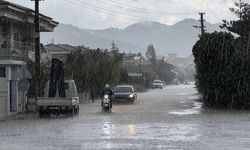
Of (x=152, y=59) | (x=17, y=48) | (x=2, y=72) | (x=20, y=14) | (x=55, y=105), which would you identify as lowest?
(x=55, y=105)

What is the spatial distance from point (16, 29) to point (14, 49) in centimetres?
419

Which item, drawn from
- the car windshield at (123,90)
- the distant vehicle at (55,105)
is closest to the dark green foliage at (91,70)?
the car windshield at (123,90)

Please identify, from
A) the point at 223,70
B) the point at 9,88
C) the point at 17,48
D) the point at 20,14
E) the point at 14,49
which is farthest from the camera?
the point at 17,48

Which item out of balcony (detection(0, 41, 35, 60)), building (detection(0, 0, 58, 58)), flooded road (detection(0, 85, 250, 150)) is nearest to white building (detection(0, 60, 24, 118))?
building (detection(0, 0, 58, 58))

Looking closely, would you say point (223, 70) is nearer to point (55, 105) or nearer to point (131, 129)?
A: point (55, 105)

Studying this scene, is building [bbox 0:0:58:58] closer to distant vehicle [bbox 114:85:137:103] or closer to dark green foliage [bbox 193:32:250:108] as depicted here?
distant vehicle [bbox 114:85:137:103]

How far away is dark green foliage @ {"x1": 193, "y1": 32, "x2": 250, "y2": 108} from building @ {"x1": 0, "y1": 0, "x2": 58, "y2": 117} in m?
11.3

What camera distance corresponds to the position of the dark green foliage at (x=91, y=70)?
51797 millimetres

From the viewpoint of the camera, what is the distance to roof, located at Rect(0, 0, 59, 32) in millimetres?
41844

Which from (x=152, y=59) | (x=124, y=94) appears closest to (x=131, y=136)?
(x=124, y=94)

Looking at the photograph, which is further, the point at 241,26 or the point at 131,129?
the point at 241,26

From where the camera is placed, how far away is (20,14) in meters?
45.8

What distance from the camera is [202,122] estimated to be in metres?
25.9

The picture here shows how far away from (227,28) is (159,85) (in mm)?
60468
